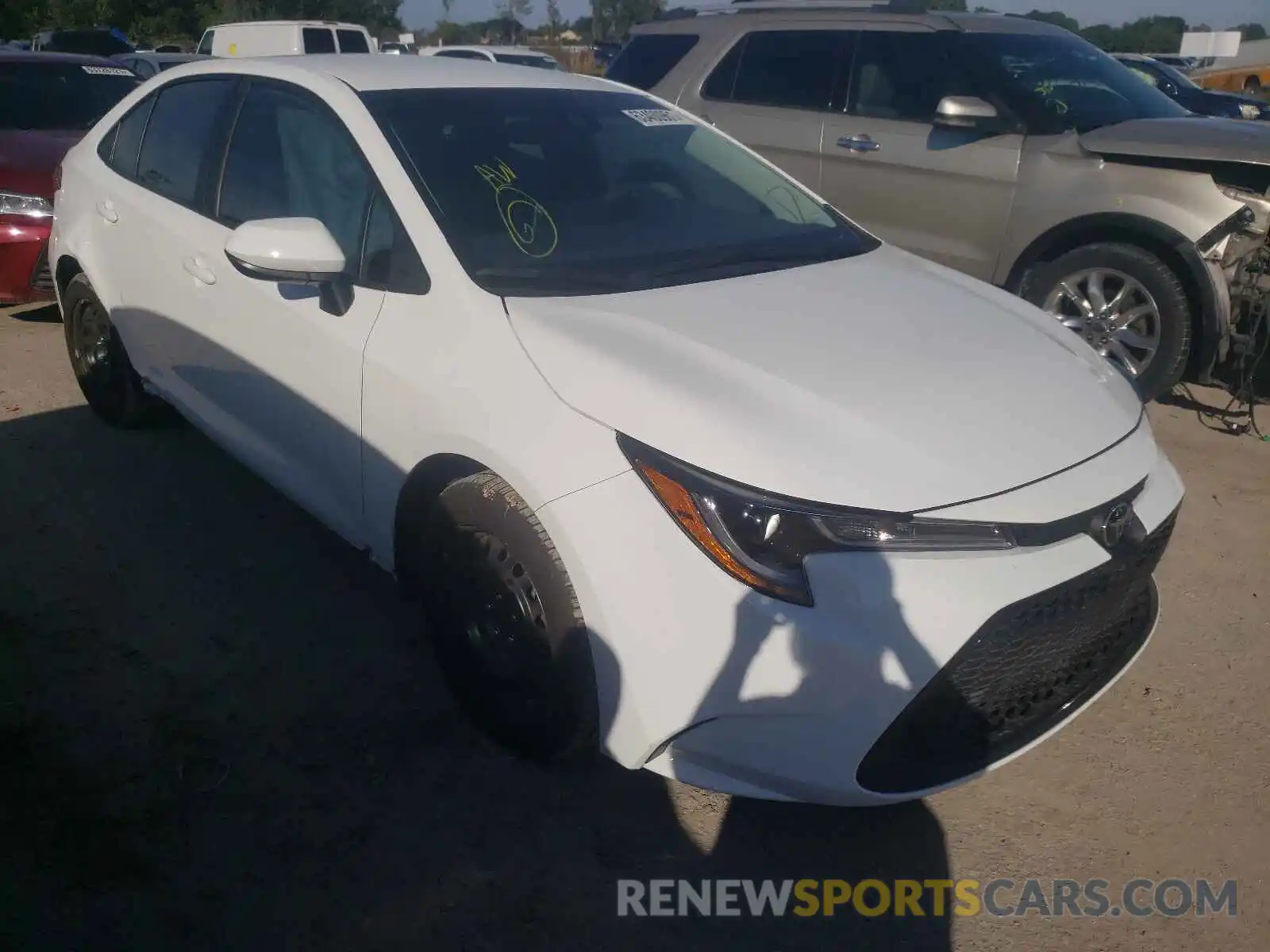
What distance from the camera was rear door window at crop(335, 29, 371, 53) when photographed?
18.9 meters

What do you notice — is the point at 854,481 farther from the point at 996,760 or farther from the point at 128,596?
the point at 128,596

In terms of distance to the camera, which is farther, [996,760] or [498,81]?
[498,81]

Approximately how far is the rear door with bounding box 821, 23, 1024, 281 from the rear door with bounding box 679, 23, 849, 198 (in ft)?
0.44

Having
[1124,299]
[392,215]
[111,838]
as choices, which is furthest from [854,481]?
[1124,299]

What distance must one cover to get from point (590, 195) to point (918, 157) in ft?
11.1

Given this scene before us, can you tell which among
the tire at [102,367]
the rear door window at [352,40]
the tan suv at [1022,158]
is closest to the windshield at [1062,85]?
the tan suv at [1022,158]

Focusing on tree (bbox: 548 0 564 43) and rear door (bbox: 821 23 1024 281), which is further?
tree (bbox: 548 0 564 43)

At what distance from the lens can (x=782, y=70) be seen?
663 cm

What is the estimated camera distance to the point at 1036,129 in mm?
5629

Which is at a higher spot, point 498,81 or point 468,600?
point 498,81

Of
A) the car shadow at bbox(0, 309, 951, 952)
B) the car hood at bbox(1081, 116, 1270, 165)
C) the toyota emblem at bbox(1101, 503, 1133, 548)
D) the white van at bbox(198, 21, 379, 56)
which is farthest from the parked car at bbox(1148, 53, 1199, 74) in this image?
the car shadow at bbox(0, 309, 951, 952)

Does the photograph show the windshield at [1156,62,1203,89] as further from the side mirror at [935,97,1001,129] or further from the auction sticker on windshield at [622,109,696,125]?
the auction sticker on windshield at [622,109,696,125]

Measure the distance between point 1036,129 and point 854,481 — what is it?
4.23 metres

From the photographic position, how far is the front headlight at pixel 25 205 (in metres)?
6.18
